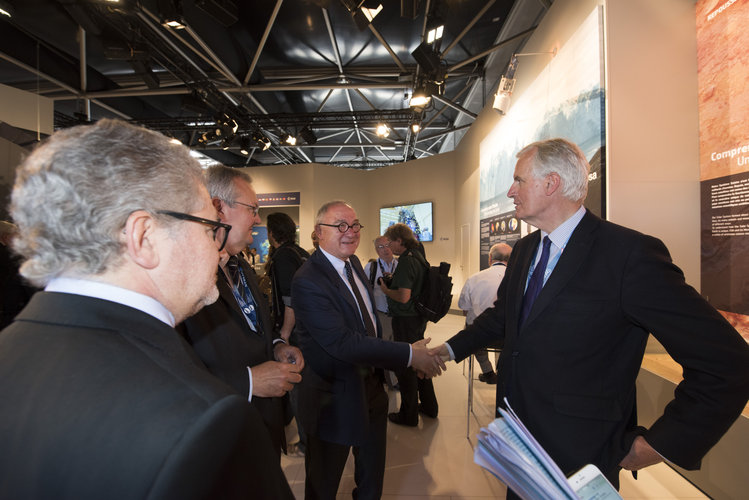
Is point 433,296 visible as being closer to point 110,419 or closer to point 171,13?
point 110,419

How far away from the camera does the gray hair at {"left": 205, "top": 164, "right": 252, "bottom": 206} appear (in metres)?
1.63

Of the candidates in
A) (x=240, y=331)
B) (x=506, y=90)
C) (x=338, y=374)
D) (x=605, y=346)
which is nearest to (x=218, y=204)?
(x=240, y=331)

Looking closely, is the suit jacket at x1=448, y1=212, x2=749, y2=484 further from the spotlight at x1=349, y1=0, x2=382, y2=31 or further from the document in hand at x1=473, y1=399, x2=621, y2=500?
the spotlight at x1=349, y1=0, x2=382, y2=31

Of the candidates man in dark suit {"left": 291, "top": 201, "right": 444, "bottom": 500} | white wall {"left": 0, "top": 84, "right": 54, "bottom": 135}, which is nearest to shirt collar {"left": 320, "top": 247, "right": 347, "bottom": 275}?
man in dark suit {"left": 291, "top": 201, "right": 444, "bottom": 500}

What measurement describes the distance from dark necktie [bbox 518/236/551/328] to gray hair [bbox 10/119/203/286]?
1.33 meters

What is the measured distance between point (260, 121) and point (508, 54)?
616 cm

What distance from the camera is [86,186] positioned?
580mm

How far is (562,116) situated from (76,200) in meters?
3.72

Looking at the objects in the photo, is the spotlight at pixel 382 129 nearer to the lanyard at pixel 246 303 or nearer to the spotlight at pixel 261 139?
the spotlight at pixel 261 139

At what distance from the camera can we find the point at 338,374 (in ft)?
5.95

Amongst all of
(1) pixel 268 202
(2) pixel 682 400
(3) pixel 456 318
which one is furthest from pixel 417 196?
(2) pixel 682 400

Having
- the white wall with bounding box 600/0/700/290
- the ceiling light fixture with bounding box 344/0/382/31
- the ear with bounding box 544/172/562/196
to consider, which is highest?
the ceiling light fixture with bounding box 344/0/382/31

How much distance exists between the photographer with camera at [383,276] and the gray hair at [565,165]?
240 cm

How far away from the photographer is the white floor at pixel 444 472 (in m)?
2.42
